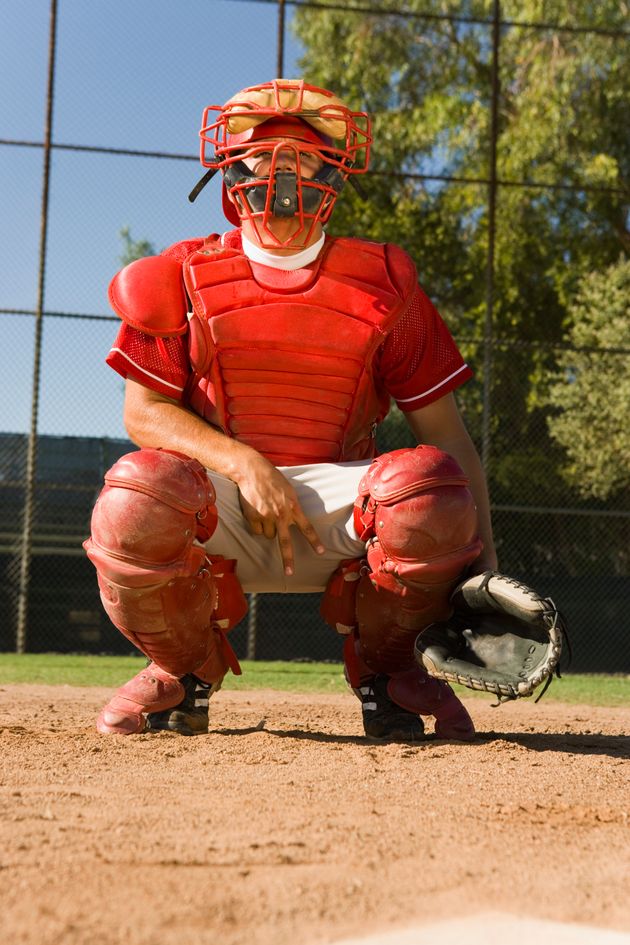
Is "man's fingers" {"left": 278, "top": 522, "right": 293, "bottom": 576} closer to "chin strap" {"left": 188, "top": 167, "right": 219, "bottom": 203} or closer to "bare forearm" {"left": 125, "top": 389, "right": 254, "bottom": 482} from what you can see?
"bare forearm" {"left": 125, "top": 389, "right": 254, "bottom": 482}

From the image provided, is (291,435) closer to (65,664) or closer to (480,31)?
(65,664)

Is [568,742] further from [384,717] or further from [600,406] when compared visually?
[600,406]

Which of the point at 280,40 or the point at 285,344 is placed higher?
the point at 280,40

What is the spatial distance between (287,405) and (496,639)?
0.87 meters

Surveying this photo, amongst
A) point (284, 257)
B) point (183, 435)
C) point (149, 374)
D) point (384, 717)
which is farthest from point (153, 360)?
point (384, 717)

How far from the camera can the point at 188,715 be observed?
298cm

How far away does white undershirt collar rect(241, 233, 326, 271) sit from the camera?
307 centimetres

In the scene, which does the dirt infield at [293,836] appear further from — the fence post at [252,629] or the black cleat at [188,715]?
the fence post at [252,629]

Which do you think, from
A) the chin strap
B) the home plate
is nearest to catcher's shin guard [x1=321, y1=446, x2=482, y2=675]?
the chin strap

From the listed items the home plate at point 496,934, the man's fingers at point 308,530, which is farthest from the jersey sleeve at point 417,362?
the home plate at point 496,934

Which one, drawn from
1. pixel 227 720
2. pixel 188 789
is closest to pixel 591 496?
pixel 227 720

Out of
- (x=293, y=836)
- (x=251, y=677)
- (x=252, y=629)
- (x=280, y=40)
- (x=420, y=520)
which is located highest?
(x=280, y=40)

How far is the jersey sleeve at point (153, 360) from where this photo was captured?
9.86 feet

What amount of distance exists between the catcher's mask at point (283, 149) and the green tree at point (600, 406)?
13916mm
